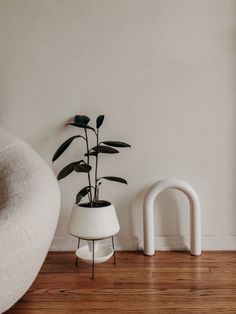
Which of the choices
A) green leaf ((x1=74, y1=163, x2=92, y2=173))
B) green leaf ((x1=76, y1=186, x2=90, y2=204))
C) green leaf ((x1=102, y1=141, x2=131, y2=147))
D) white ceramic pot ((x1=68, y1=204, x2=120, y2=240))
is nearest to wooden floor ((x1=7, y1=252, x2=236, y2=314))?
white ceramic pot ((x1=68, y1=204, x2=120, y2=240))

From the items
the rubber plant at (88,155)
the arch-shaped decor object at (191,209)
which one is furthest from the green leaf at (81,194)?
the arch-shaped decor object at (191,209)

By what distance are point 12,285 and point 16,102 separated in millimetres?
1337

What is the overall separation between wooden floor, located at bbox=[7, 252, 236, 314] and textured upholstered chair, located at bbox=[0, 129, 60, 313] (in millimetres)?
311

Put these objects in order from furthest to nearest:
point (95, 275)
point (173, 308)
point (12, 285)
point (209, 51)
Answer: point (209, 51) → point (95, 275) → point (173, 308) → point (12, 285)

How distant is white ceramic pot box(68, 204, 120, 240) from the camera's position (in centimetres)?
215

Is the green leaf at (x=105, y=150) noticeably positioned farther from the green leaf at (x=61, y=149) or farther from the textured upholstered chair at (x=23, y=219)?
the textured upholstered chair at (x=23, y=219)

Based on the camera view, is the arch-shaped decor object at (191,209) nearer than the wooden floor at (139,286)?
No

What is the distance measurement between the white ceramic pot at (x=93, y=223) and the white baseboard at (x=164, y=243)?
37 centimetres

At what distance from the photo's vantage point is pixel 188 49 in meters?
2.43

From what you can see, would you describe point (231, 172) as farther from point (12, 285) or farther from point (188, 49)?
point (12, 285)

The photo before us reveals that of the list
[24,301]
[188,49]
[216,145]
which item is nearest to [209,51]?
[188,49]

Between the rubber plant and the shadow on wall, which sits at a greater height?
the rubber plant

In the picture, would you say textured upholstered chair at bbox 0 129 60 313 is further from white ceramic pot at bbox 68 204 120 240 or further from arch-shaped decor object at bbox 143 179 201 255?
arch-shaped decor object at bbox 143 179 201 255

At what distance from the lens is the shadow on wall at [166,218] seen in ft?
8.32
